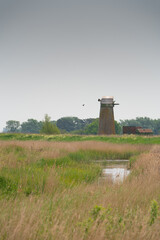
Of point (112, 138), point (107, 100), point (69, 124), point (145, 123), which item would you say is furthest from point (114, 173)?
point (145, 123)

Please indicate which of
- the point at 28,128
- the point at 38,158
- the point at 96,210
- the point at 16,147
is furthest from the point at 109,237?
the point at 28,128

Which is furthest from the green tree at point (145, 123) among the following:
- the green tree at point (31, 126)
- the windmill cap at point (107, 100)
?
the windmill cap at point (107, 100)

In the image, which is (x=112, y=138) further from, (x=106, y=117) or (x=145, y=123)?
(x=145, y=123)

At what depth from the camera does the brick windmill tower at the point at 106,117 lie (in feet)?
143

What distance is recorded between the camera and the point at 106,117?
43875 mm

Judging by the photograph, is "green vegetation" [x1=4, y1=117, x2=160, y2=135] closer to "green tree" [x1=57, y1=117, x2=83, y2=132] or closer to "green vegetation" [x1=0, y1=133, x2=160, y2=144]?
"green tree" [x1=57, y1=117, x2=83, y2=132]

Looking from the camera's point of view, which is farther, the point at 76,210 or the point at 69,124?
the point at 69,124

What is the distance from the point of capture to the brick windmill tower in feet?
143

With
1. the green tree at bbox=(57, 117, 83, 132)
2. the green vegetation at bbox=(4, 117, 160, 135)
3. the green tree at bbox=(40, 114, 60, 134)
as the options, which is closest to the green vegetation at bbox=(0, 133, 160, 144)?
the green tree at bbox=(40, 114, 60, 134)

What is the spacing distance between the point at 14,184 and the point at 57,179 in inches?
49.8

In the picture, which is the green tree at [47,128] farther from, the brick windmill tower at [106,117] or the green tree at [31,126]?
the green tree at [31,126]

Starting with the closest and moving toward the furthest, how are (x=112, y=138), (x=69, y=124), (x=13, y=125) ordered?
(x=112, y=138) < (x=69, y=124) < (x=13, y=125)

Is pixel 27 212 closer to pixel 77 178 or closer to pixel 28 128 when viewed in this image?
pixel 77 178

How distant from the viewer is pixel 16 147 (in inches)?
837
